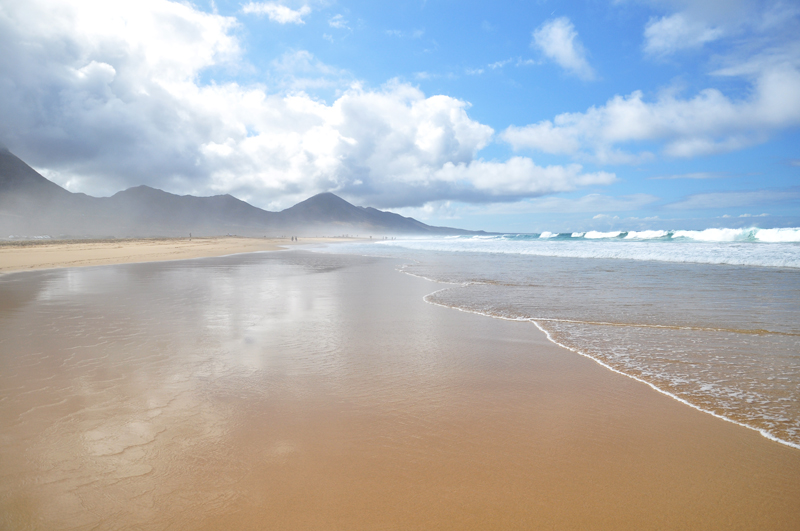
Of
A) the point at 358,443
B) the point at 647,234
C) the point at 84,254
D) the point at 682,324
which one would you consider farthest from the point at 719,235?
the point at 84,254

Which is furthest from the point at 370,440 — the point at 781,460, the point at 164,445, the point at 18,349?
the point at 18,349

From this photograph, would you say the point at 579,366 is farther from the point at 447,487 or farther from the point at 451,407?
the point at 447,487

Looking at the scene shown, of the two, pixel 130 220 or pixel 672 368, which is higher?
pixel 130 220

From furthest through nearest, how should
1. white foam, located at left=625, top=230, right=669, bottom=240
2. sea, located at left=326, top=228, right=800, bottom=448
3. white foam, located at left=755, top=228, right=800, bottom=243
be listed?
white foam, located at left=625, top=230, right=669, bottom=240 → white foam, located at left=755, top=228, right=800, bottom=243 → sea, located at left=326, top=228, right=800, bottom=448

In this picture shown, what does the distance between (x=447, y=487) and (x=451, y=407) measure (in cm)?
117

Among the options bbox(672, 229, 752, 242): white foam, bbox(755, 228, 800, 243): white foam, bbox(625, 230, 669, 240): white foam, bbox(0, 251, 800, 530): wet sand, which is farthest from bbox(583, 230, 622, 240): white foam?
bbox(0, 251, 800, 530): wet sand

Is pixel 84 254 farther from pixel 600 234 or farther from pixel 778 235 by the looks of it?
pixel 600 234

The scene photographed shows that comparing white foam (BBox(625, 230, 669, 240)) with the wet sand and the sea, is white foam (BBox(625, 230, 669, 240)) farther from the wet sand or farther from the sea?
the wet sand

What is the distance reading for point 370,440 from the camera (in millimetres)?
3098

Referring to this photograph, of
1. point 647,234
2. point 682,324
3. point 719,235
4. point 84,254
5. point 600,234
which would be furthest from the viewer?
point 600,234

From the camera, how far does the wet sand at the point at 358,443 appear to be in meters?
2.33

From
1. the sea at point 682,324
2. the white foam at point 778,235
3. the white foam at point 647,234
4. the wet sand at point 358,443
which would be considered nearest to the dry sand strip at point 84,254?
the wet sand at point 358,443

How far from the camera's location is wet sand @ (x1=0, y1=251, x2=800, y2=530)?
2.33 meters

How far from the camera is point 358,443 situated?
3.05 meters
